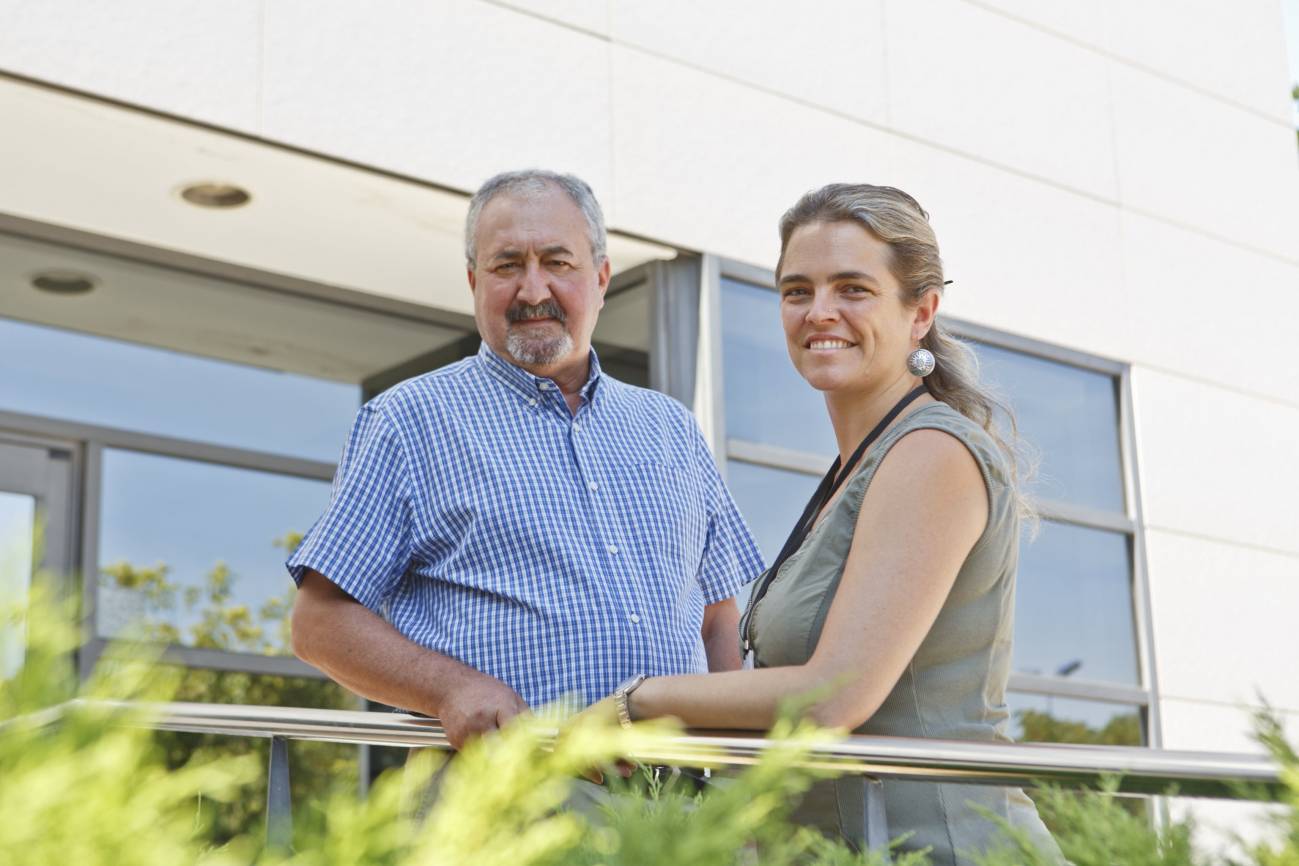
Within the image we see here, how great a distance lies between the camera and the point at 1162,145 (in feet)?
24.7

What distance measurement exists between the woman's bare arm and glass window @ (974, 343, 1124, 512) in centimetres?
460

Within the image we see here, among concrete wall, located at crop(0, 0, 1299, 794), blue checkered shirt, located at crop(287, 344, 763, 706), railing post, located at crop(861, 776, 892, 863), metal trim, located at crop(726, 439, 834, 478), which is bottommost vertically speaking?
railing post, located at crop(861, 776, 892, 863)

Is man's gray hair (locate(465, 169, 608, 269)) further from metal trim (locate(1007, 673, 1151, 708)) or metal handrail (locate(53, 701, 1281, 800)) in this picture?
metal trim (locate(1007, 673, 1151, 708))

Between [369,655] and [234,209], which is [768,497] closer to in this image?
[234,209]

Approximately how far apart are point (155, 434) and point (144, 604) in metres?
0.67

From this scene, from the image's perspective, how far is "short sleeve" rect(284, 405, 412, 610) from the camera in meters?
2.79

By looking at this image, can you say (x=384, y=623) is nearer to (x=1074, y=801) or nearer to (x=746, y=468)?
(x=1074, y=801)

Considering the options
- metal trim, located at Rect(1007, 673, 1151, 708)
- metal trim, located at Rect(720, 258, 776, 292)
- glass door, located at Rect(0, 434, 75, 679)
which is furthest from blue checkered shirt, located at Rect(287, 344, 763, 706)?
metal trim, located at Rect(1007, 673, 1151, 708)

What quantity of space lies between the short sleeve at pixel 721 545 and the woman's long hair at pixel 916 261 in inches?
34.8

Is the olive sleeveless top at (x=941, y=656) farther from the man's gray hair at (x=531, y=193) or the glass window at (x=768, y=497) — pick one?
the glass window at (x=768, y=497)

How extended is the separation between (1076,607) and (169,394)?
384 cm

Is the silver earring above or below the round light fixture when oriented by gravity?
below

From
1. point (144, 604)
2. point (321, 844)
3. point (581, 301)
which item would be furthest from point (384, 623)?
point (144, 604)

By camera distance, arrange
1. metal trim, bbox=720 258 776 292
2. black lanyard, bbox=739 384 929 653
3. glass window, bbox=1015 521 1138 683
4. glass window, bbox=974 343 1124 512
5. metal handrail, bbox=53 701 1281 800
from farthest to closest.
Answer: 1. glass window, bbox=974 343 1124 512
2. glass window, bbox=1015 521 1138 683
3. metal trim, bbox=720 258 776 292
4. black lanyard, bbox=739 384 929 653
5. metal handrail, bbox=53 701 1281 800
